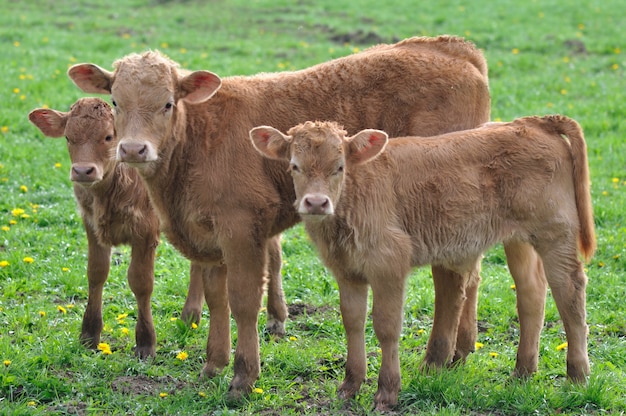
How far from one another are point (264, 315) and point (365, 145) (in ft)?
9.17

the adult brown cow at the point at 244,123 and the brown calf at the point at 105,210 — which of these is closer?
the adult brown cow at the point at 244,123

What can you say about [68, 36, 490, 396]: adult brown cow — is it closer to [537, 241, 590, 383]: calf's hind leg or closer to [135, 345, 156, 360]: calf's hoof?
[135, 345, 156, 360]: calf's hoof

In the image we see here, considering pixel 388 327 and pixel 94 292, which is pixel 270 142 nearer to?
pixel 388 327

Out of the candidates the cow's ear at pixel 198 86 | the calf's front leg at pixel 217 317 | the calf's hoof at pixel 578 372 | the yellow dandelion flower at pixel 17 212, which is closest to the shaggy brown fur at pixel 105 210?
the calf's front leg at pixel 217 317

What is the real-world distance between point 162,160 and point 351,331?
1826 mm

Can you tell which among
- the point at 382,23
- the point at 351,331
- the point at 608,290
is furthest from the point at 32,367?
the point at 382,23

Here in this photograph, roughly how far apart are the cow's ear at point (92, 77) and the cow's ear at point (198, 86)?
0.53 metres

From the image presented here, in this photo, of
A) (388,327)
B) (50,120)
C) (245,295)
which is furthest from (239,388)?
(50,120)

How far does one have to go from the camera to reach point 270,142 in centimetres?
628

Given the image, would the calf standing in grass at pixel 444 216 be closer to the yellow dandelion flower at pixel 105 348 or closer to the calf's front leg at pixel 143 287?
the calf's front leg at pixel 143 287

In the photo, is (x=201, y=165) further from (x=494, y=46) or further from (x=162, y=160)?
(x=494, y=46)

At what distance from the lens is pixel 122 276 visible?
8.88 m

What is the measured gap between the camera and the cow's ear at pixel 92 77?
6.64 m

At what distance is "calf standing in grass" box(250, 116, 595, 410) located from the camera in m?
6.32
